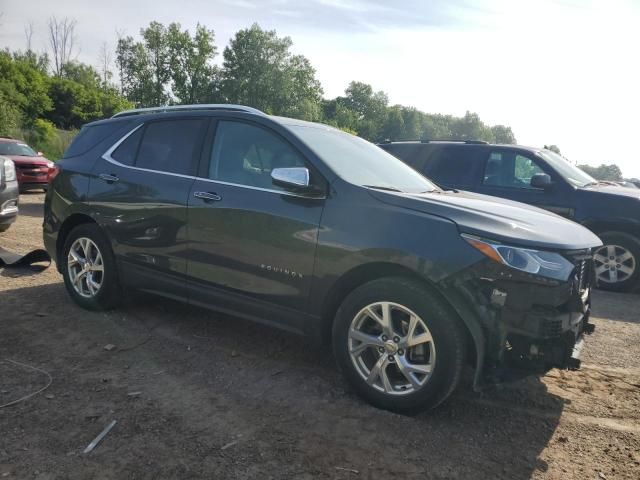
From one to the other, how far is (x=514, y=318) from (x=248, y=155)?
2182mm

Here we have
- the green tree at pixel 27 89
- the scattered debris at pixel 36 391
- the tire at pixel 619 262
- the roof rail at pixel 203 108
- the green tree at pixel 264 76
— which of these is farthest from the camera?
the green tree at pixel 264 76

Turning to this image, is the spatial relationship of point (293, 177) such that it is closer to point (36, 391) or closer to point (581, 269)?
point (581, 269)

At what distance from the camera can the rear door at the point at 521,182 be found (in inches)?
273

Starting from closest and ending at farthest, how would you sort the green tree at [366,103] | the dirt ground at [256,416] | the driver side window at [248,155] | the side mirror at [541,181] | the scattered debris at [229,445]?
the dirt ground at [256,416], the scattered debris at [229,445], the driver side window at [248,155], the side mirror at [541,181], the green tree at [366,103]

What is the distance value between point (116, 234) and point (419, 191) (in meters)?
2.59

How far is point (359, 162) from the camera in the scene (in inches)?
156

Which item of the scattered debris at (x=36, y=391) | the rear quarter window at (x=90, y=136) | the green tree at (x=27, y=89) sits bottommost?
the scattered debris at (x=36, y=391)

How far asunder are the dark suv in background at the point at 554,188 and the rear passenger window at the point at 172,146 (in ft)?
12.8

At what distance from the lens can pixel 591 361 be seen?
14.1ft

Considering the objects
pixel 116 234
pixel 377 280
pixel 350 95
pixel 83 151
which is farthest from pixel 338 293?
pixel 350 95

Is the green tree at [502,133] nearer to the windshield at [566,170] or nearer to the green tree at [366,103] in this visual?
the green tree at [366,103]

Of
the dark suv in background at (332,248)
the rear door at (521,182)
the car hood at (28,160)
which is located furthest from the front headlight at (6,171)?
the car hood at (28,160)

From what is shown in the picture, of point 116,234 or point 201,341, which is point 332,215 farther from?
point 116,234

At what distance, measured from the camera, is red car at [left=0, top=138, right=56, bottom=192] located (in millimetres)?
13836
